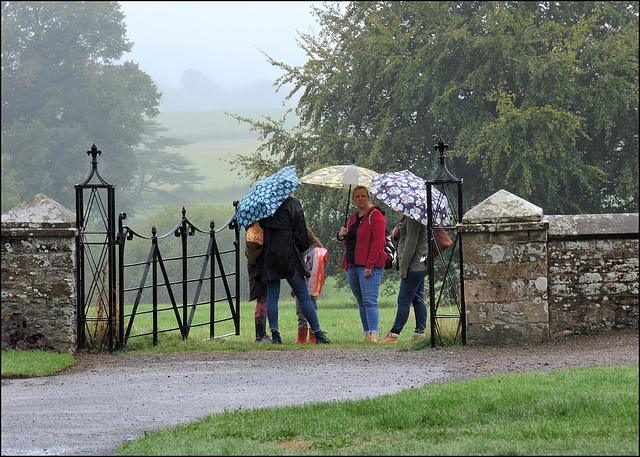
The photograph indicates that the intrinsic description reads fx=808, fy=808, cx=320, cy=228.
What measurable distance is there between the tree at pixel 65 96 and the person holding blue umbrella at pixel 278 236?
3884 cm

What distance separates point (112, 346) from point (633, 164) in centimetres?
1596

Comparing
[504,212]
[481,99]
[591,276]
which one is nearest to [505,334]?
[591,276]

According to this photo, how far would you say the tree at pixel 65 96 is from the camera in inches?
1826

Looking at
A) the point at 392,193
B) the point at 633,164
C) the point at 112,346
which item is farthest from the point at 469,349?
the point at 633,164

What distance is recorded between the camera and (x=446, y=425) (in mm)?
5379

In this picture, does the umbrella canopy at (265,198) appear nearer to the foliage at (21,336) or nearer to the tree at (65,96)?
the foliage at (21,336)

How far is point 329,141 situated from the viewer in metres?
23.8

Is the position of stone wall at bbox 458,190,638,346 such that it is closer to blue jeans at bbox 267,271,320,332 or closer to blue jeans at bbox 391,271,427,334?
blue jeans at bbox 391,271,427,334

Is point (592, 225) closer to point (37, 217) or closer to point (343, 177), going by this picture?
point (343, 177)

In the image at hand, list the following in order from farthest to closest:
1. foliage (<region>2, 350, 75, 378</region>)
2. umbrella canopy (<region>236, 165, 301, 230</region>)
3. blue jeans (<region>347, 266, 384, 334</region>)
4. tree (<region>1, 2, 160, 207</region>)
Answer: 1. tree (<region>1, 2, 160, 207</region>)
2. blue jeans (<region>347, 266, 384, 334</region>)
3. umbrella canopy (<region>236, 165, 301, 230</region>)
4. foliage (<region>2, 350, 75, 378</region>)

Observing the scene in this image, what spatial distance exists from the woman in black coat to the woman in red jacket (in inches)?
21.3

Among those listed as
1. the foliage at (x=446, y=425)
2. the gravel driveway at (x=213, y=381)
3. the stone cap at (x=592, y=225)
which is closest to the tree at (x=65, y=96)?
the gravel driveway at (x=213, y=381)

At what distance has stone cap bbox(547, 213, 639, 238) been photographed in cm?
849

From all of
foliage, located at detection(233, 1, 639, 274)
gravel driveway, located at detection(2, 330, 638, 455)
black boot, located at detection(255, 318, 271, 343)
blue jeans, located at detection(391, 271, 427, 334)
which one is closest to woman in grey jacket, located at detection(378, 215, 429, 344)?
blue jeans, located at detection(391, 271, 427, 334)
